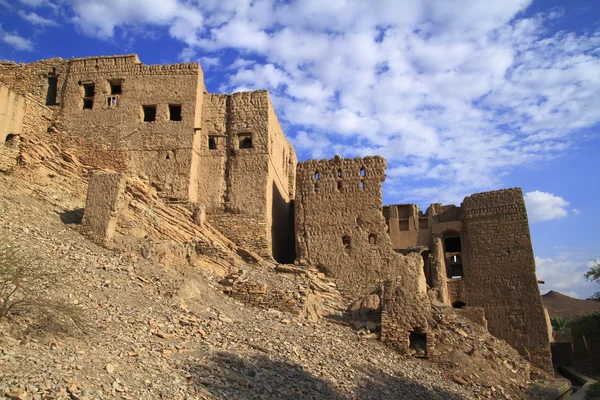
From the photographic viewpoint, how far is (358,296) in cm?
1594

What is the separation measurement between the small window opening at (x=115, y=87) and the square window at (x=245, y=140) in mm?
5119

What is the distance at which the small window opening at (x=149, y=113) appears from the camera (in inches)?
761

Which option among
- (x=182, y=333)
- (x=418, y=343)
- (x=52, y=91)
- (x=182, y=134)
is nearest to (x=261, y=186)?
(x=182, y=134)

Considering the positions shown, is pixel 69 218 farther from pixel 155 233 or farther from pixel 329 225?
pixel 329 225

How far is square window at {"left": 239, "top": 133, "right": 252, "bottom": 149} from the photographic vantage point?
18.9m

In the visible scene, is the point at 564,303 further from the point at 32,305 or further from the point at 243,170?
the point at 32,305

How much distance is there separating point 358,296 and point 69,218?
338 inches

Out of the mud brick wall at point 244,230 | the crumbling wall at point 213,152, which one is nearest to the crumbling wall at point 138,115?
the crumbling wall at point 213,152

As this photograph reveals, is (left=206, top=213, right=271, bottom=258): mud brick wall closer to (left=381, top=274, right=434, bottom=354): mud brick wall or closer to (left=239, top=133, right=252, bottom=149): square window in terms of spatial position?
(left=239, top=133, right=252, bottom=149): square window

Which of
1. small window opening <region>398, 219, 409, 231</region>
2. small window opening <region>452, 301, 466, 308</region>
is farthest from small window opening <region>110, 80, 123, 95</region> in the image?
small window opening <region>452, 301, 466, 308</region>

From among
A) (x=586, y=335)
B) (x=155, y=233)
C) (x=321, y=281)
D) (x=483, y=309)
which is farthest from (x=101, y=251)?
(x=586, y=335)

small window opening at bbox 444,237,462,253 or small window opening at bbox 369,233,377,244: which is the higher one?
small window opening at bbox 444,237,462,253

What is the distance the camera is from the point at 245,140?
1905cm

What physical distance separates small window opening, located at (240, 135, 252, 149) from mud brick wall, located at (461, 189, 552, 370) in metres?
8.56
